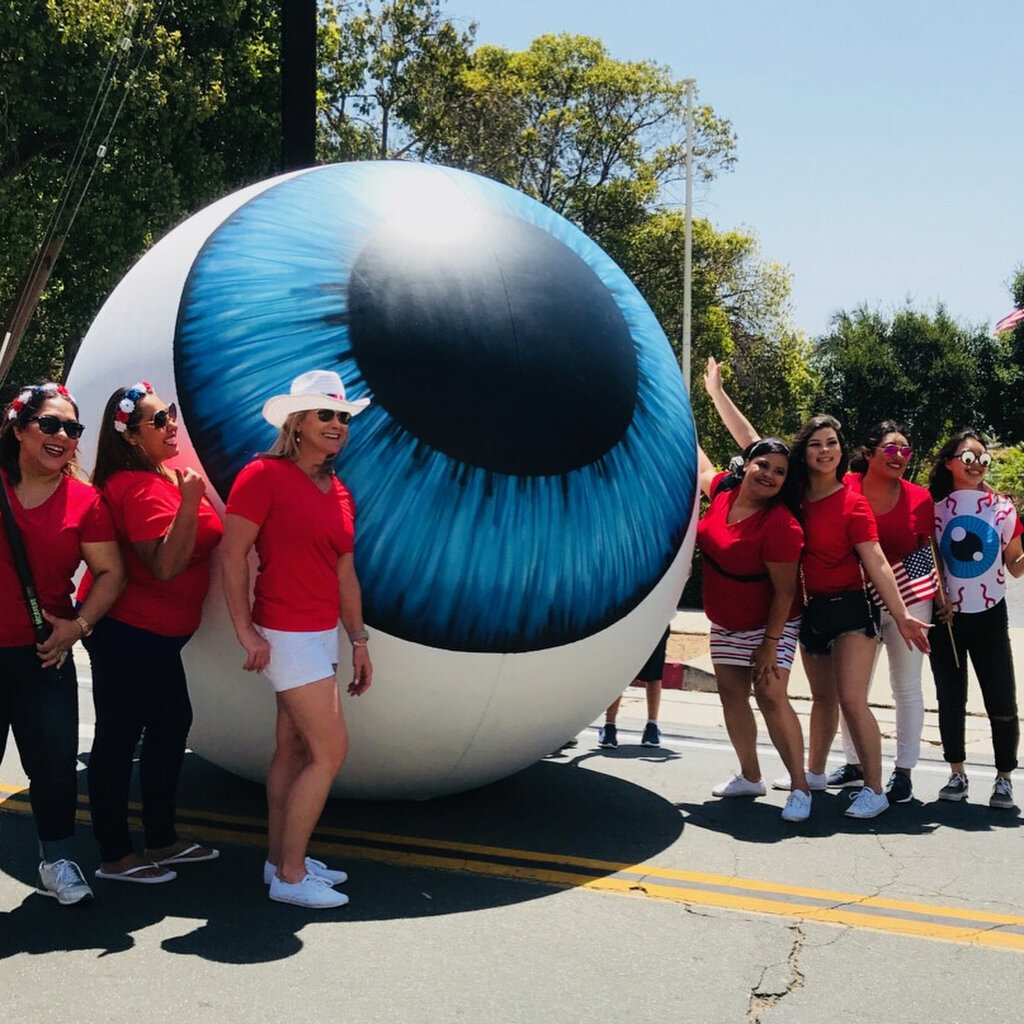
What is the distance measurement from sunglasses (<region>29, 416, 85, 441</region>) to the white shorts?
91 cm

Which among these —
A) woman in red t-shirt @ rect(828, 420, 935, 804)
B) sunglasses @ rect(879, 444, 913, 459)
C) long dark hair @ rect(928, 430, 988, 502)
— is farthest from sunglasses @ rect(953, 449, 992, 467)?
sunglasses @ rect(879, 444, 913, 459)

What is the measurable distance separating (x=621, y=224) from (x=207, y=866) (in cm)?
3016

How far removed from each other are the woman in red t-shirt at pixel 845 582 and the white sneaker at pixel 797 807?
0.22 metres

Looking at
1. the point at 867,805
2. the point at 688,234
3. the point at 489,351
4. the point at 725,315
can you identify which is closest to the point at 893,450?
the point at 867,805

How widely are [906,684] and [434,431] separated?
2.89 metres

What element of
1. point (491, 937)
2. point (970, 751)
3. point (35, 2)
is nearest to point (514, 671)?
point (491, 937)

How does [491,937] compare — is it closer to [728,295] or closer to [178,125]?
[178,125]

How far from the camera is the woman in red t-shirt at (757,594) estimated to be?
5.45 metres

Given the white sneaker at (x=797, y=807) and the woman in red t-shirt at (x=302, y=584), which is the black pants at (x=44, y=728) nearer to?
the woman in red t-shirt at (x=302, y=584)

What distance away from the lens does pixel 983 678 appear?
615 cm

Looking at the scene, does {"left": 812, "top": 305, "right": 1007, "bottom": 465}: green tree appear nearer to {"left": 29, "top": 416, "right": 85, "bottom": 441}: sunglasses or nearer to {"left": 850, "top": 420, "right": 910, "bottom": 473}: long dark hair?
{"left": 850, "top": 420, "right": 910, "bottom": 473}: long dark hair

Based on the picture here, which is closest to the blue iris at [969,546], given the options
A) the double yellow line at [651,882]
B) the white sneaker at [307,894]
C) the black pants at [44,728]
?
the double yellow line at [651,882]

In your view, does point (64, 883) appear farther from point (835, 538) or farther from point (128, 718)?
point (835, 538)

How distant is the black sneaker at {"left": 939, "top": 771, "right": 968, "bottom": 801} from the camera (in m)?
6.11
